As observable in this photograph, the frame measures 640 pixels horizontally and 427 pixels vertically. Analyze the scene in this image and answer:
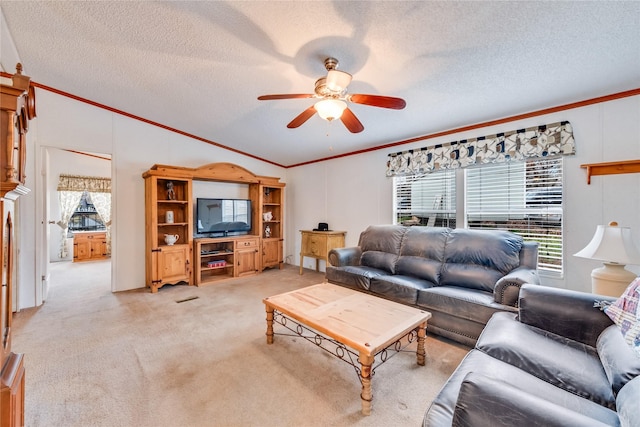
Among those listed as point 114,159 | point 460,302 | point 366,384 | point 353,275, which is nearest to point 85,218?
point 114,159

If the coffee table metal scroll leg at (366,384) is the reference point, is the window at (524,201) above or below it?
above

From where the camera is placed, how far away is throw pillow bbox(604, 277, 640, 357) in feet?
4.20

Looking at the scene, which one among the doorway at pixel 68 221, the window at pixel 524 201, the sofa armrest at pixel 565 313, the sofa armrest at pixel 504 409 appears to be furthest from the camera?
the doorway at pixel 68 221

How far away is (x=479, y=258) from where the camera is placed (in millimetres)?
2807

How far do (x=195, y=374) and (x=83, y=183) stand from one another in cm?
694

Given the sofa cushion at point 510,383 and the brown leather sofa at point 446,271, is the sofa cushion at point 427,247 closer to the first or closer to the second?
the brown leather sofa at point 446,271

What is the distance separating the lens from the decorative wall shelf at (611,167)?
247 cm

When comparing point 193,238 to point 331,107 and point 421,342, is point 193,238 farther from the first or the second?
point 421,342

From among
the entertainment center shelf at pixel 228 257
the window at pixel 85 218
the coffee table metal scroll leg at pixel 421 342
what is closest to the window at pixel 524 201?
the coffee table metal scroll leg at pixel 421 342

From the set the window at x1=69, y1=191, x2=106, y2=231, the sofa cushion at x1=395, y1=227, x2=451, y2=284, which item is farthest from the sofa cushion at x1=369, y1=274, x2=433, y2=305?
the window at x1=69, y1=191, x2=106, y2=231

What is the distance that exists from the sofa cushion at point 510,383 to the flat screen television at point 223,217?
4.24 metres

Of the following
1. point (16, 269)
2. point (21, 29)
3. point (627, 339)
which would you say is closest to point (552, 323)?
point (627, 339)

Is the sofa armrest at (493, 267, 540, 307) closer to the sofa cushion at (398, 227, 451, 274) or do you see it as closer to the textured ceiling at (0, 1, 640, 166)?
the sofa cushion at (398, 227, 451, 274)

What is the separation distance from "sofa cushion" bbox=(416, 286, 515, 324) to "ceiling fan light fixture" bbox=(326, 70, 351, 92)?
79.5 inches
